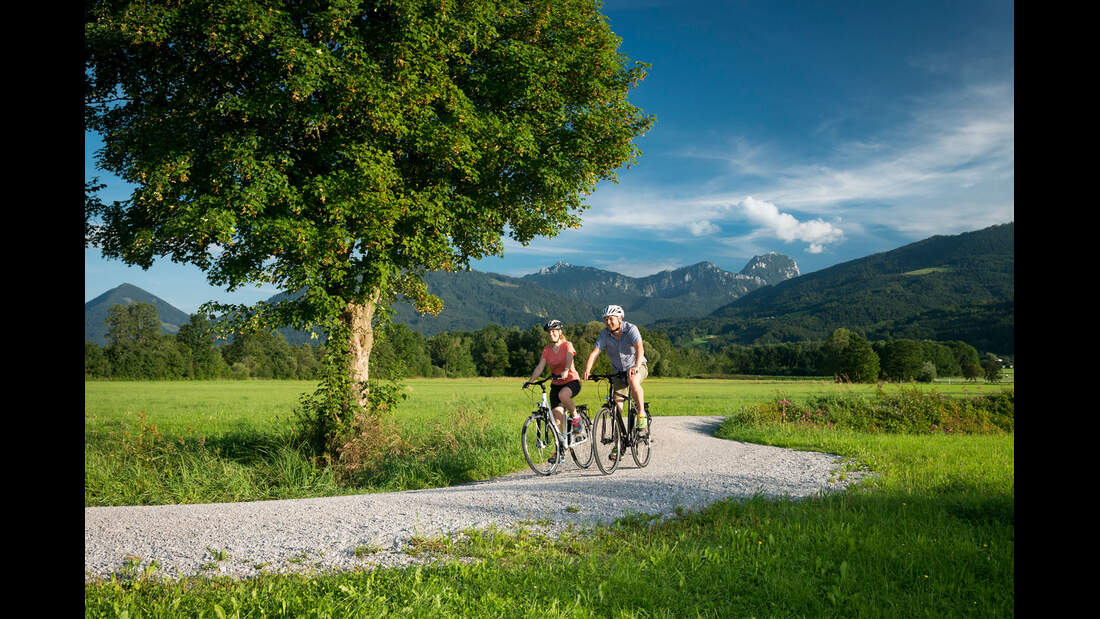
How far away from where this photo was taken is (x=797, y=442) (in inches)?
520

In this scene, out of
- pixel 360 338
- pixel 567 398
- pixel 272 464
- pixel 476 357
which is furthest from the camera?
pixel 476 357

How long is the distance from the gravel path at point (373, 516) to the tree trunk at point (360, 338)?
4483 millimetres

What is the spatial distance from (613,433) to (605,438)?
0.21 m

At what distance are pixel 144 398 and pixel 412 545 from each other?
3334 cm

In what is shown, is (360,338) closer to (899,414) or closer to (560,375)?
(560,375)

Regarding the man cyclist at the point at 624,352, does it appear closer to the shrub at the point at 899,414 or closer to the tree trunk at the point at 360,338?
the tree trunk at the point at 360,338

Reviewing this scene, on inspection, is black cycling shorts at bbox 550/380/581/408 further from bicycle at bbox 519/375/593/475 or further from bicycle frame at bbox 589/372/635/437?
bicycle frame at bbox 589/372/635/437

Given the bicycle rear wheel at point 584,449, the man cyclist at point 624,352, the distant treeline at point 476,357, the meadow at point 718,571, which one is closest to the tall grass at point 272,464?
the bicycle rear wheel at point 584,449

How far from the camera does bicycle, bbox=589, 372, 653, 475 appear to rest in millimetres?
9875

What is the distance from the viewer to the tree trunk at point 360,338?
12.9m

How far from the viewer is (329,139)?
11906mm

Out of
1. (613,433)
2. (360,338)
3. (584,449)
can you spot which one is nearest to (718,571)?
(613,433)

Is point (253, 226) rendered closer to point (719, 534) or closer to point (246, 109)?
point (246, 109)
